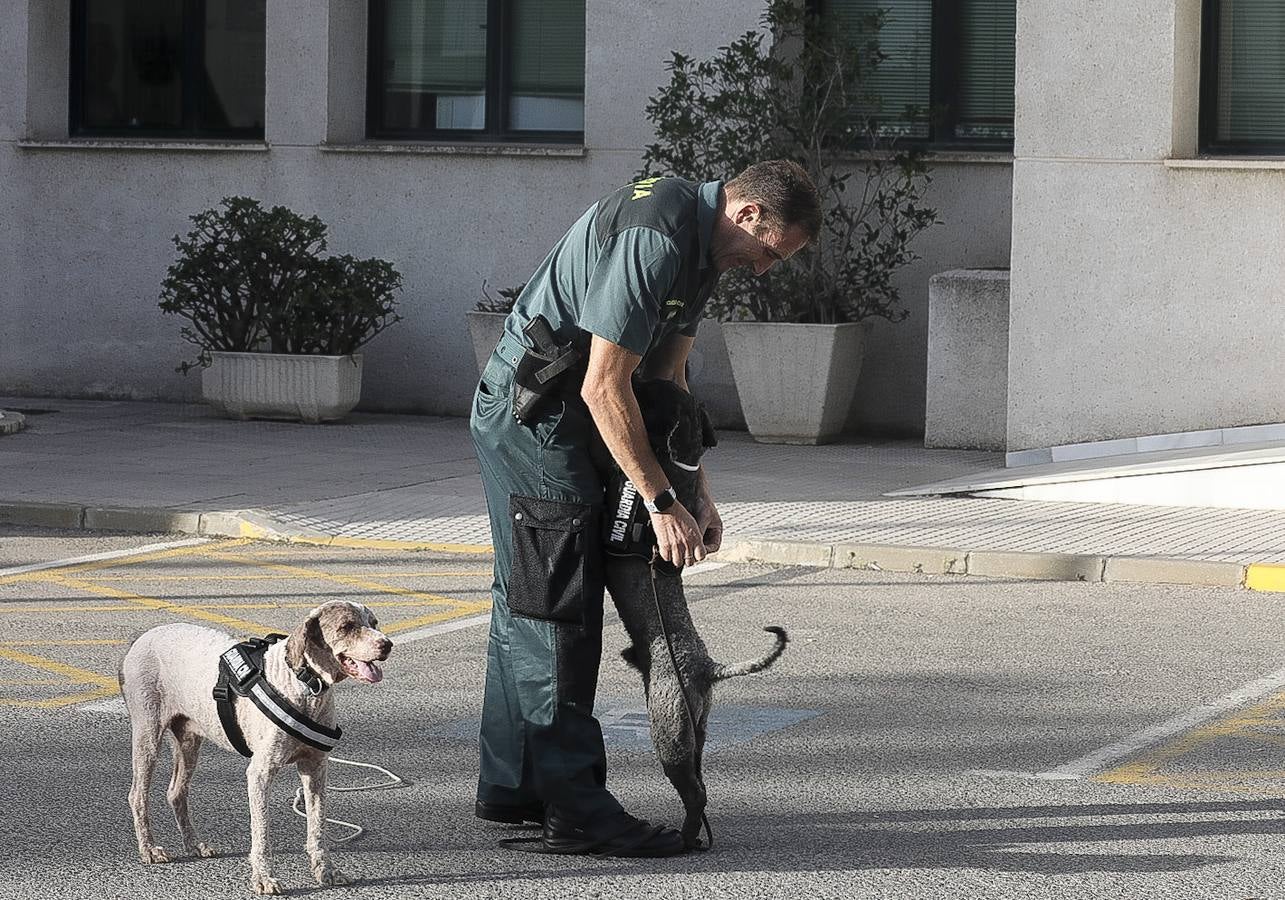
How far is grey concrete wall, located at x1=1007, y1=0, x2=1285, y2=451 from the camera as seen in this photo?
1268cm

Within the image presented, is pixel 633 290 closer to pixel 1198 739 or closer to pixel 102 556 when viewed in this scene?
pixel 1198 739

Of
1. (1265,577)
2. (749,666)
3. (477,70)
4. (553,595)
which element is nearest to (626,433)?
(553,595)

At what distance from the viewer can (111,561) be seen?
406 inches

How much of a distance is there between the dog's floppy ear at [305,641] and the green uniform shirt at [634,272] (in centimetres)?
98

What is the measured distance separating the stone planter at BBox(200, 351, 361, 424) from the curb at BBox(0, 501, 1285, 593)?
4.57 m

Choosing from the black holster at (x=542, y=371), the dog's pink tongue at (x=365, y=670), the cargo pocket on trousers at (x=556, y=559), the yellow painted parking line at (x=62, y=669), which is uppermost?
the black holster at (x=542, y=371)

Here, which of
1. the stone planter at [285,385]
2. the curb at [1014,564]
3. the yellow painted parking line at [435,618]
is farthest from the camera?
the stone planter at [285,385]

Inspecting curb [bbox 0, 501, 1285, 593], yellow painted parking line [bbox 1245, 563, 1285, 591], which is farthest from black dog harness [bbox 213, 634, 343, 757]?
yellow painted parking line [bbox 1245, 563, 1285, 591]

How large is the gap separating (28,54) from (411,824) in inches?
571

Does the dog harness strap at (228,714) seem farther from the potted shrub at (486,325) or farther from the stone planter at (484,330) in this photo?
the stone planter at (484,330)

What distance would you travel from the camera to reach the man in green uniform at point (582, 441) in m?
5.01

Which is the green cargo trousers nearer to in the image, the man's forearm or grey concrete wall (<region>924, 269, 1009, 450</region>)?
the man's forearm

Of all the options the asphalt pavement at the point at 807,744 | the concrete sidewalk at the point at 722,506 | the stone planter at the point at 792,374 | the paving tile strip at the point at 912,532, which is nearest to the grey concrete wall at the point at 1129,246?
the concrete sidewalk at the point at 722,506

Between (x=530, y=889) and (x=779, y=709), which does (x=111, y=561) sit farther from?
(x=530, y=889)
